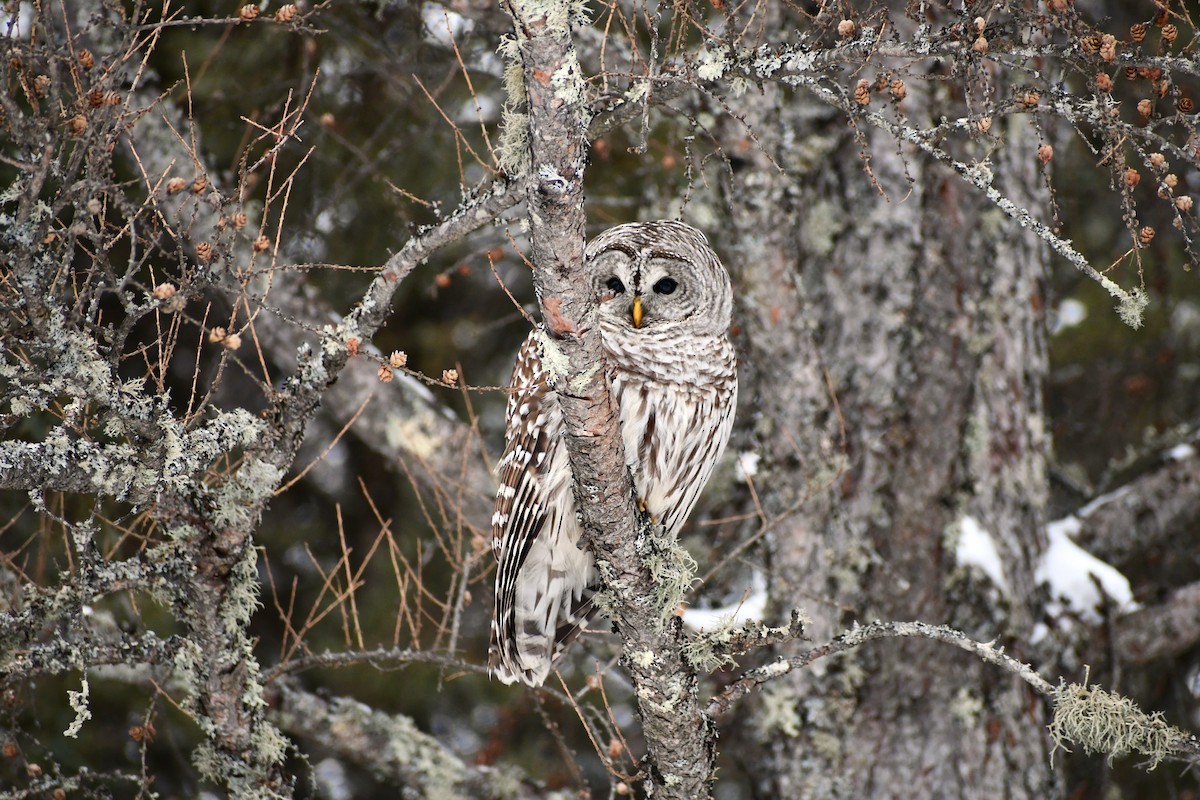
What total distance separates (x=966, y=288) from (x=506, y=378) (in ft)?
9.70

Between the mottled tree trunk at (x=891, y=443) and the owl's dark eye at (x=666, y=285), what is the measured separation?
747mm

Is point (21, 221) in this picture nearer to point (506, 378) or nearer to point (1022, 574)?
point (1022, 574)

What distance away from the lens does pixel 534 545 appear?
4.04m

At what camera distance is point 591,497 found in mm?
2873

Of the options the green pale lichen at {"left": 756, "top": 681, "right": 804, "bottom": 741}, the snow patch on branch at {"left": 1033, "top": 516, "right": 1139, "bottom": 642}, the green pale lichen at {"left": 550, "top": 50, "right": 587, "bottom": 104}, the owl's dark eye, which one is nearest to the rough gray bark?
the green pale lichen at {"left": 550, "top": 50, "right": 587, "bottom": 104}

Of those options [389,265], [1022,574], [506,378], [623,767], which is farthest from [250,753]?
[506,378]

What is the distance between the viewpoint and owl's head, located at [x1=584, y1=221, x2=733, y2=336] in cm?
386

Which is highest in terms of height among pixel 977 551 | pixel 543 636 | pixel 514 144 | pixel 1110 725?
pixel 514 144

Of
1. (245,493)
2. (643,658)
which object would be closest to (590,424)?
(643,658)

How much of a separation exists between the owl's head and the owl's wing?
1.09 feet

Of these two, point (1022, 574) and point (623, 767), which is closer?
point (623, 767)

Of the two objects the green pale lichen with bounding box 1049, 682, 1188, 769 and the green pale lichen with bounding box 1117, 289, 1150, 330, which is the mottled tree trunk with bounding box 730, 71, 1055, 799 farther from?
the green pale lichen with bounding box 1117, 289, 1150, 330

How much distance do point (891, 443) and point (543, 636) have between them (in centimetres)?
164

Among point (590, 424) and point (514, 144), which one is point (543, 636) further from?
point (514, 144)
